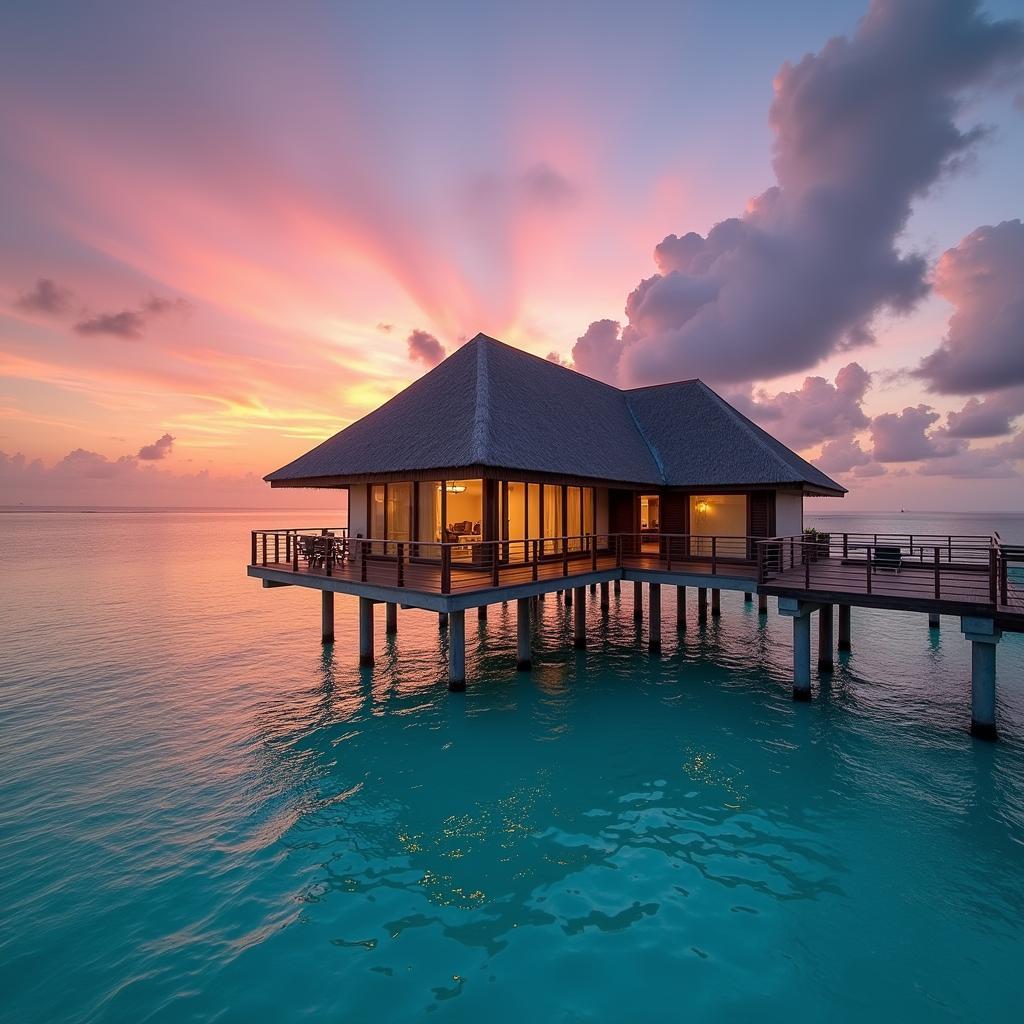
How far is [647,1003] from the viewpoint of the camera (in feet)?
18.1

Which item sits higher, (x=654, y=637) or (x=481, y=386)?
(x=481, y=386)

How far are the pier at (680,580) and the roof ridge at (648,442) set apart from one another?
9.39ft

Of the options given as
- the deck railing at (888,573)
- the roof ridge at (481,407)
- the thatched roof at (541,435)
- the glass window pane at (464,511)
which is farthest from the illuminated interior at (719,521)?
the roof ridge at (481,407)

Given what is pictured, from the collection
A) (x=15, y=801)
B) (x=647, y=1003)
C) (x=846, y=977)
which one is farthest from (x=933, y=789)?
(x=15, y=801)

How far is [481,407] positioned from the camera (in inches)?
650

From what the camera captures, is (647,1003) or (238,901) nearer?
(647,1003)

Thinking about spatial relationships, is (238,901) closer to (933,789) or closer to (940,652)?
(933,789)

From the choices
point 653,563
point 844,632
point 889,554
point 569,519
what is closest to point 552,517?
point 569,519

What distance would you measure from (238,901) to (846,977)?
299 inches

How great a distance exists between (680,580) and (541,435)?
6.68 m

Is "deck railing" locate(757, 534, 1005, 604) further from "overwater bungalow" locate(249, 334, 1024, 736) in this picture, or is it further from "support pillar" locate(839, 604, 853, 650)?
"support pillar" locate(839, 604, 853, 650)

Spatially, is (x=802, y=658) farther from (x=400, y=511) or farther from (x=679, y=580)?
(x=400, y=511)

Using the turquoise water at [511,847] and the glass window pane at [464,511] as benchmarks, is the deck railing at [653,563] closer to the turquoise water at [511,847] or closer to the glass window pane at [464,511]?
the glass window pane at [464,511]

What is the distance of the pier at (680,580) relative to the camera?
12062 millimetres
